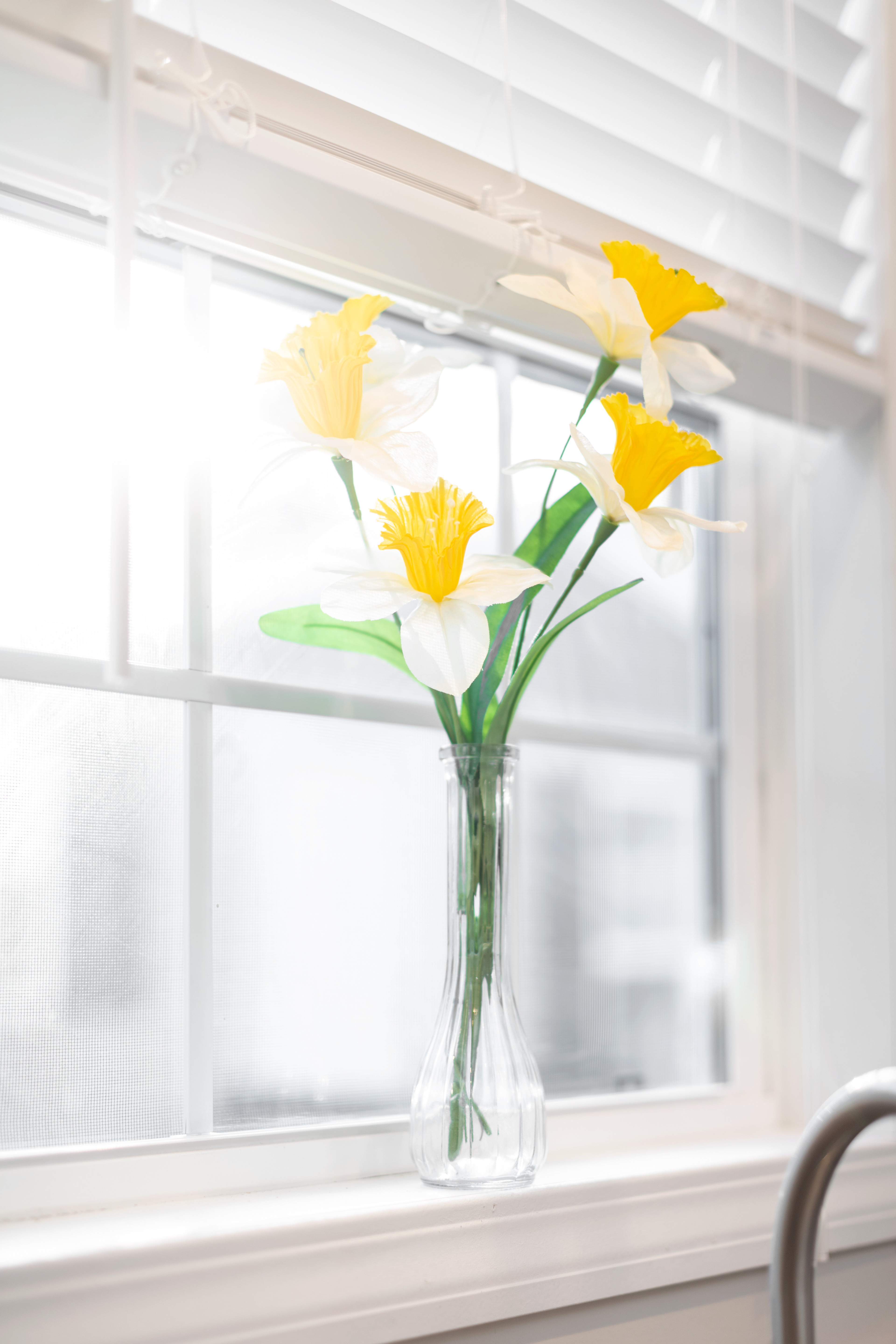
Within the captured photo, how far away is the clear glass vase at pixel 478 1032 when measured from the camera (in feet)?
2.57

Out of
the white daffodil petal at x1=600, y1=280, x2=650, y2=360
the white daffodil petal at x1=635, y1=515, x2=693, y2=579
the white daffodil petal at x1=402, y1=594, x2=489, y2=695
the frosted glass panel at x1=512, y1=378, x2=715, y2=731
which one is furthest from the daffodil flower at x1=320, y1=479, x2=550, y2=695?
the frosted glass panel at x1=512, y1=378, x2=715, y2=731

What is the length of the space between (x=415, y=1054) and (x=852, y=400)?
0.84 m

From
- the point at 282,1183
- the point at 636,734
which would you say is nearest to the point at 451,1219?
the point at 282,1183

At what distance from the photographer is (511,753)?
83 centimetres

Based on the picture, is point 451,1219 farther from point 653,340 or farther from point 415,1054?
point 653,340

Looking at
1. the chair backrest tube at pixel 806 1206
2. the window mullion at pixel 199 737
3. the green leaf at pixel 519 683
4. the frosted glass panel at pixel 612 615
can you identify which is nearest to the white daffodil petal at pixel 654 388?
the green leaf at pixel 519 683

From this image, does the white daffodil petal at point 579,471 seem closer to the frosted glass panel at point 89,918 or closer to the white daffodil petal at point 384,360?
the white daffodil petal at point 384,360

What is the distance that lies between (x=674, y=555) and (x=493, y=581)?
0.51 feet

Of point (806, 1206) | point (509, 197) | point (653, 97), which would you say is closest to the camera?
point (806, 1206)

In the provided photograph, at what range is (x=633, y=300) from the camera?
0.84 meters

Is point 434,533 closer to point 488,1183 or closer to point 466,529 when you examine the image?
point 466,529

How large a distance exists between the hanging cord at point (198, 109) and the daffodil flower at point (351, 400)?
0.49ft

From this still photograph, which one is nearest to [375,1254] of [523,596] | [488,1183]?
[488,1183]

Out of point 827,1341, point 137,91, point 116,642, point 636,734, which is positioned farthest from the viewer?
point 636,734
